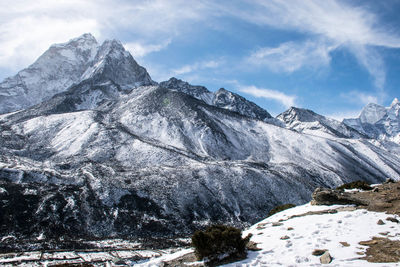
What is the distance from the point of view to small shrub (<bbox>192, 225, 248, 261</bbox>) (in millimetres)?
15266

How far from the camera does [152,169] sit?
3056 inches

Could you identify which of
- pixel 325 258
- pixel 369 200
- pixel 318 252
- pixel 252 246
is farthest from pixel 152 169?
pixel 325 258

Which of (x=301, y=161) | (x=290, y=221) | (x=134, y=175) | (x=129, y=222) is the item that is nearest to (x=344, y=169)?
(x=301, y=161)

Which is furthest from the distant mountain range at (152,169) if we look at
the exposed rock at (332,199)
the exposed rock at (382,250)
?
the exposed rock at (382,250)

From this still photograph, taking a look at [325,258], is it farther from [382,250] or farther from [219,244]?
[219,244]

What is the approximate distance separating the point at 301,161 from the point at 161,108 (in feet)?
212

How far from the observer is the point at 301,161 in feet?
386

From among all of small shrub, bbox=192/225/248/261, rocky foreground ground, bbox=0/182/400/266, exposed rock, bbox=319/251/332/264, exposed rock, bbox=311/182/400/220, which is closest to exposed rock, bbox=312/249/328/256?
rocky foreground ground, bbox=0/182/400/266

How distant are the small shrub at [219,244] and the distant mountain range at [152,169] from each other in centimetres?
3859

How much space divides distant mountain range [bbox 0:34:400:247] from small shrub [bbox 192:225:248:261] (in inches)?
1519

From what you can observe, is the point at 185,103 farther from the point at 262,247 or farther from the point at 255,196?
the point at 262,247

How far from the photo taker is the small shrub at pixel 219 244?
15266 mm

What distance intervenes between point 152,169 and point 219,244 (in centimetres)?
6360

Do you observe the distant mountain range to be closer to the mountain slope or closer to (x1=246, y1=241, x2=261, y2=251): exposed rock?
the mountain slope
